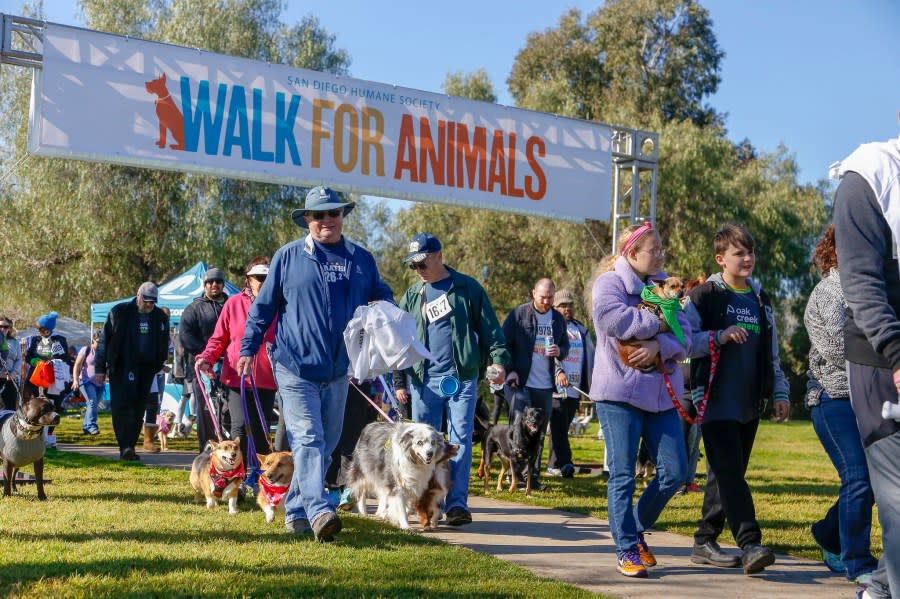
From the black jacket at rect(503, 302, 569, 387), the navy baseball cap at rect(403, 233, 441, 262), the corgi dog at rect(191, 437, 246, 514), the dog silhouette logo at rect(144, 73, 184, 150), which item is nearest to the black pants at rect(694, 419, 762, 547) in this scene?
the navy baseball cap at rect(403, 233, 441, 262)

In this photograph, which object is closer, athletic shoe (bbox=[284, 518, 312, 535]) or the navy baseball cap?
athletic shoe (bbox=[284, 518, 312, 535])

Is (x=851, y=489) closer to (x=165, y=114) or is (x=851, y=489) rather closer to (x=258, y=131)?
(x=258, y=131)

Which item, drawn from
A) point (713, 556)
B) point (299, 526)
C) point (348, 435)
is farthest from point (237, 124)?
point (713, 556)

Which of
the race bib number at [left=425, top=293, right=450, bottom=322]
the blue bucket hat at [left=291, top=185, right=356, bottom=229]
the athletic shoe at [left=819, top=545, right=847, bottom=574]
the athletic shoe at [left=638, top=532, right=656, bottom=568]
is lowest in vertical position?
the athletic shoe at [left=819, top=545, right=847, bottom=574]

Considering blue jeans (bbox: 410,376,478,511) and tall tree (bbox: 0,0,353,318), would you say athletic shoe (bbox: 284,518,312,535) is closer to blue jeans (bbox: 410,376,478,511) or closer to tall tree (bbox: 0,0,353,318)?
blue jeans (bbox: 410,376,478,511)

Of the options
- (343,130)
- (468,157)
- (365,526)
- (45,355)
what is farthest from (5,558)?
(45,355)

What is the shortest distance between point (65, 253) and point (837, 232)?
28519 millimetres

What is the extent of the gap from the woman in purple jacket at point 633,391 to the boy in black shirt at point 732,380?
0.81 feet

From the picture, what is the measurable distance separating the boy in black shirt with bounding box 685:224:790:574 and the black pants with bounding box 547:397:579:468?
539cm

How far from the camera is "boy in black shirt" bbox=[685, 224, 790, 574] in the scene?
5660mm

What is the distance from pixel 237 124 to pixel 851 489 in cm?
713

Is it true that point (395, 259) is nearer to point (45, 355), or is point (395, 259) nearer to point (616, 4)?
point (616, 4)

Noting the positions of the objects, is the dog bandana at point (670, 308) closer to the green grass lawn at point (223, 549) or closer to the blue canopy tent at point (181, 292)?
the green grass lawn at point (223, 549)

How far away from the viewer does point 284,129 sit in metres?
10.5
